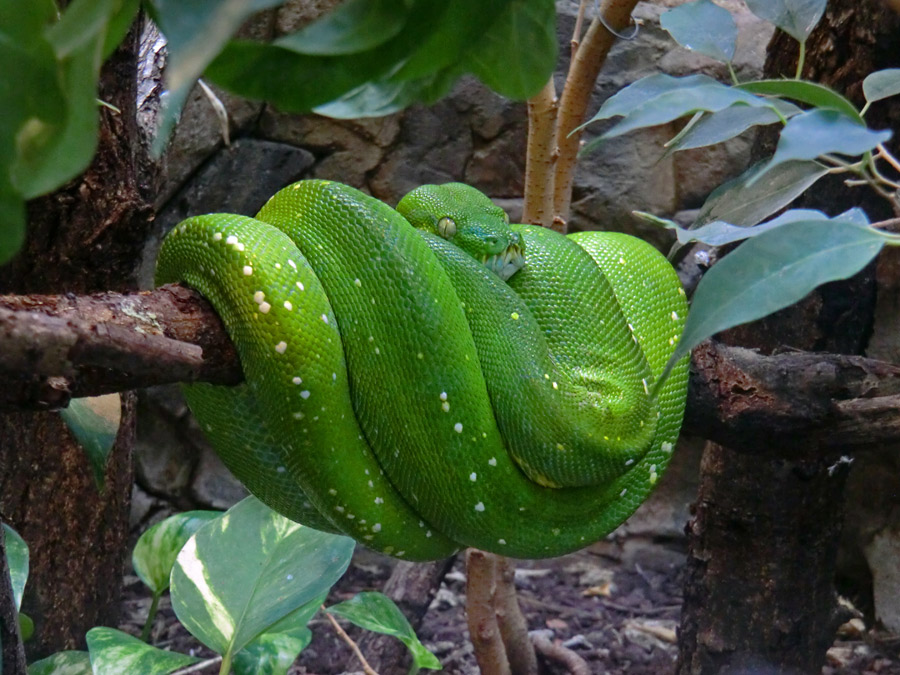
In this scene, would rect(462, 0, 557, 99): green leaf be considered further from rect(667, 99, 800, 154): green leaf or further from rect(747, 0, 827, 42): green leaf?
rect(747, 0, 827, 42): green leaf

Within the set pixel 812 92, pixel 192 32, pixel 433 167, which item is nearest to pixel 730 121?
pixel 812 92

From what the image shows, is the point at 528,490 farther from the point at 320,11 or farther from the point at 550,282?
the point at 320,11

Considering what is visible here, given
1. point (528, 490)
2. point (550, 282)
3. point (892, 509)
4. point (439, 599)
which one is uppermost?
point (550, 282)

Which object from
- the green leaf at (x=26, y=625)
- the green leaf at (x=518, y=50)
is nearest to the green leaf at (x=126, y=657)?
the green leaf at (x=26, y=625)

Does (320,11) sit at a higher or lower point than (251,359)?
higher

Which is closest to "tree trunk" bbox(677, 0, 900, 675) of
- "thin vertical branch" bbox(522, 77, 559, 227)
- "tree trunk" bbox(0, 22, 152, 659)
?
"thin vertical branch" bbox(522, 77, 559, 227)

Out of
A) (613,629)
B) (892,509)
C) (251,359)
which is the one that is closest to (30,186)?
(251,359)

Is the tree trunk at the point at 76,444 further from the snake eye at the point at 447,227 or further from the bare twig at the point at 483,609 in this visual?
the bare twig at the point at 483,609

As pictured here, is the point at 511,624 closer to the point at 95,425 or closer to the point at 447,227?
the point at 447,227
